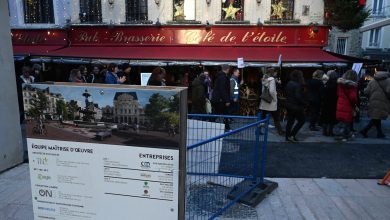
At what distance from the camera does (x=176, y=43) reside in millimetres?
12422

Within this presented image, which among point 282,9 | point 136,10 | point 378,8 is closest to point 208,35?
point 282,9

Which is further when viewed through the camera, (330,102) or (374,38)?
(374,38)

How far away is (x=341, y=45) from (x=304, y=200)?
25.6 meters

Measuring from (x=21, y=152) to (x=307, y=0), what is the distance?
37.0 ft

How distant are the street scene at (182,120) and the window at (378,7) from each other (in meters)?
19.8

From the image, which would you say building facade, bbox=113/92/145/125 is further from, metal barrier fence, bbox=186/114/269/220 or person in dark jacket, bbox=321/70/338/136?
person in dark jacket, bbox=321/70/338/136

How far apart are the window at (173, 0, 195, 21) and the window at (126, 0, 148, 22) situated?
4.24ft

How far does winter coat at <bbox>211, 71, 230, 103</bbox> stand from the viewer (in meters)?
7.36

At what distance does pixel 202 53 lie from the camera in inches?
459

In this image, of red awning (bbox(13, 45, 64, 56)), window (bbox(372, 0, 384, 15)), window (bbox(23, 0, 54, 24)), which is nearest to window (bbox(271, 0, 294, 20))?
red awning (bbox(13, 45, 64, 56))

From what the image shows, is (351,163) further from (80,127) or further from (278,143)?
(80,127)

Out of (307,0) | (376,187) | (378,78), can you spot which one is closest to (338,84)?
(378,78)

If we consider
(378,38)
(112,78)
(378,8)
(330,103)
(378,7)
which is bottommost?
(330,103)

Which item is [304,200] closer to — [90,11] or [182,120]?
[182,120]
